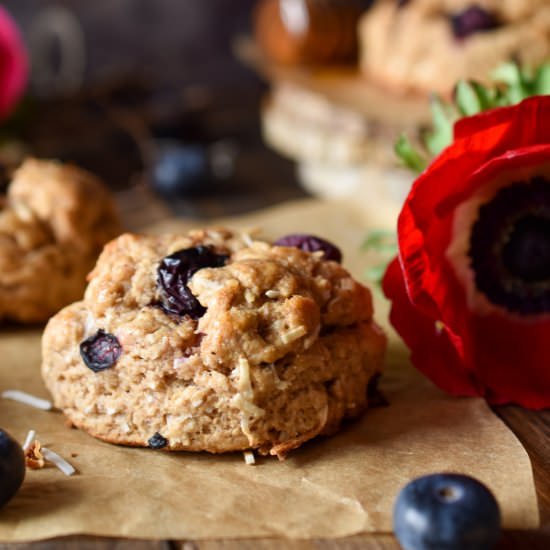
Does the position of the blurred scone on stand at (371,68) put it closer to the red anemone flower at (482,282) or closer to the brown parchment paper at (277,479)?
the red anemone flower at (482,282)

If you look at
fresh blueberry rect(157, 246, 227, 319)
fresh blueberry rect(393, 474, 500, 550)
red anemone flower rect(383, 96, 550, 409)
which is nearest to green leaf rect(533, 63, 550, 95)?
red anemone flower rect(383, 96, 550, 409)

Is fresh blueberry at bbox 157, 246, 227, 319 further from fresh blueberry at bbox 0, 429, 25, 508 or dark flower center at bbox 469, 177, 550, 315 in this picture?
dark flower center at bbox 469, 177, 550, 315

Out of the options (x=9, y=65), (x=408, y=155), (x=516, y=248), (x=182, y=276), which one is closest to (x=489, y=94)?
(x=408, y=155)

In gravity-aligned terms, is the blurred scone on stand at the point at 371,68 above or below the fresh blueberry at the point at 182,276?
above

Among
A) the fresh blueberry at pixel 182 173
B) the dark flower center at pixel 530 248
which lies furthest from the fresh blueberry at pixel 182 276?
the fresh blueberry at pixel 182 173

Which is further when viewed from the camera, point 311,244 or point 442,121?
point 442,121

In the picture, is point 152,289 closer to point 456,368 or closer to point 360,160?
point 456,368

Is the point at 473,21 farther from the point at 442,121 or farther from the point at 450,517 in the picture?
the point at 450,517

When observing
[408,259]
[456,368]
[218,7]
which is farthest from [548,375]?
[218,7]
